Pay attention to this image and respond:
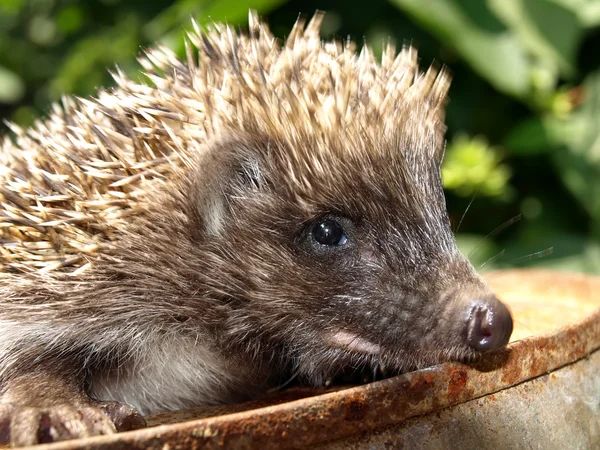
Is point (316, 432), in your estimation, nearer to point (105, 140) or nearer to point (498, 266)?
point (105, 140)

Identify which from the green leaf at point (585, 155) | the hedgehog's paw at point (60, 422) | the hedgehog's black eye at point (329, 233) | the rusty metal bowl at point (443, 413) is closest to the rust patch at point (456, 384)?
the rusty metal bowl at point (443, 413)

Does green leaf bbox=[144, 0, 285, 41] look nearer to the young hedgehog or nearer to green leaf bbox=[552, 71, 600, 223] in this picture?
the young hedgehog

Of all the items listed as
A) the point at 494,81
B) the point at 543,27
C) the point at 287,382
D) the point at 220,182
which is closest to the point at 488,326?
the point at 287,382

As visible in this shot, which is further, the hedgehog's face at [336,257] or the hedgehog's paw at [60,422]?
the hedgehog's face at [336,257]

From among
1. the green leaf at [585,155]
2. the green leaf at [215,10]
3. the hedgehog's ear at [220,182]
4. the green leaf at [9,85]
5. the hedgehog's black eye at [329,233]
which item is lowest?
the green leaf at [585,155]

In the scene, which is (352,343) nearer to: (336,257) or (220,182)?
(336,257)

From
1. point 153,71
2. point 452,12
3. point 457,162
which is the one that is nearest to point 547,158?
point 457,162

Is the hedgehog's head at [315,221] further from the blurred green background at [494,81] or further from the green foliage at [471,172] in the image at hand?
the green foliage at [471,172]
